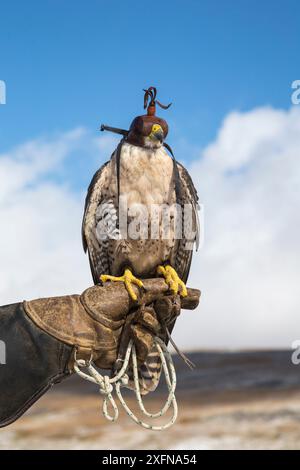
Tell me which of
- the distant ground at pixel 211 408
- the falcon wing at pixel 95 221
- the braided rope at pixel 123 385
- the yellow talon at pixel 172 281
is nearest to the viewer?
the braided rope at pixel 123 385

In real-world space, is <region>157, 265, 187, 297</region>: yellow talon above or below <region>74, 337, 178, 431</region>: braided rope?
above

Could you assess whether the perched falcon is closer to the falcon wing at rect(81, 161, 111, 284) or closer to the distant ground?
the falcon wing at rect(81, 161, 111, 284)

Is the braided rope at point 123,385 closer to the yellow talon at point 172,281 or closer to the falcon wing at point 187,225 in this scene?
the yellow talon at point 172,281

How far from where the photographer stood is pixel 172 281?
3455 millimetres

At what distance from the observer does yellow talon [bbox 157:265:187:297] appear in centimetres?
339

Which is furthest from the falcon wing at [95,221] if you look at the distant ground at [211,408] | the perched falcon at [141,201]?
the distant ground at [211,408]

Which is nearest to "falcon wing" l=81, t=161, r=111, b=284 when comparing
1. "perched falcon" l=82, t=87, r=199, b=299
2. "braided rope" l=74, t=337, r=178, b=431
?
"perched falcon" l=82, t=87, r=199, b=299

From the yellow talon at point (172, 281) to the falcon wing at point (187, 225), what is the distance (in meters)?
0.28

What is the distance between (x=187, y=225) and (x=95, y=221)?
653 mm

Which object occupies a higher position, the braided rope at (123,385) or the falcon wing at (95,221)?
the falcon wing at (95,221)

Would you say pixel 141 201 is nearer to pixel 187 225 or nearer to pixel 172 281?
pixel 187 225

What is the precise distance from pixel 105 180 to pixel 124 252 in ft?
1.72

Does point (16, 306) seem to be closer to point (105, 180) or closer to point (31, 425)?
point (105, 180)

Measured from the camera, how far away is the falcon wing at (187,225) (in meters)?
4.14
